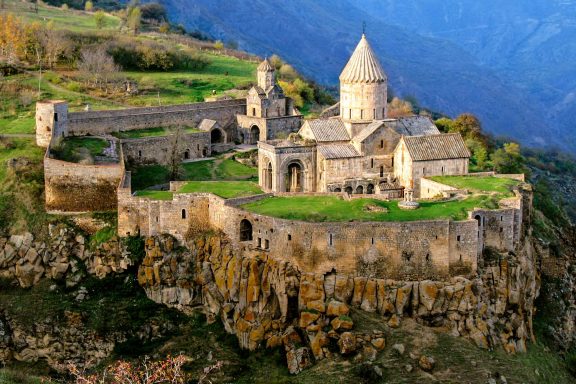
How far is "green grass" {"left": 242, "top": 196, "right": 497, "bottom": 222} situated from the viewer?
3628 cm

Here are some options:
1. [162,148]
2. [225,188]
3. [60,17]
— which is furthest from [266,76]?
[60,17]

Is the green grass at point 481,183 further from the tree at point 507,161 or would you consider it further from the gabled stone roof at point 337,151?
the tree at point 507,161

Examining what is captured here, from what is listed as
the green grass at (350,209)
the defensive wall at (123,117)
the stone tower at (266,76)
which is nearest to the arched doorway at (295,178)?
the green grass at (350,209)

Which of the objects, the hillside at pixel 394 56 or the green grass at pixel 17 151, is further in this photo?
the hillside at pixel 394 56

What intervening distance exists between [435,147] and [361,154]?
3.26 metres

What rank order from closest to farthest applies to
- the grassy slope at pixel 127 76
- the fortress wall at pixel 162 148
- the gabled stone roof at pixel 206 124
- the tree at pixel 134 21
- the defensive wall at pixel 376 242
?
the defensive wall at pixel 376 242, the fortress wall at pixel 162 148, the gabled stone roof at pixel 206 124, the grassy slope at pixel 127 76, the tree at pixel 134 21

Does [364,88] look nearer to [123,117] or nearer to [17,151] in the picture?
[123,117]

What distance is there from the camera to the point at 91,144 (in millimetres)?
46438

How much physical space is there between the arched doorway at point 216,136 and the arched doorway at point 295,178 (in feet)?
37.1

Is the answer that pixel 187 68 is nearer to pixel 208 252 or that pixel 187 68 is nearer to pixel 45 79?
pixel 45 79

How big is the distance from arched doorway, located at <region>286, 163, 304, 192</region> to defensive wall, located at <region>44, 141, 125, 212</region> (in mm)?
7745

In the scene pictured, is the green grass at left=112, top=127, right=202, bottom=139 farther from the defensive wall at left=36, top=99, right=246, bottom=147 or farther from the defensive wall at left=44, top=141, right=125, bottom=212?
the defensive wall at left=44, top=141, right=125, bottom=212

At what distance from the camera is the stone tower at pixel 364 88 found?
45.1 metres

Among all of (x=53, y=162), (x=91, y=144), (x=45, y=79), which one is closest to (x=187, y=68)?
(x=45, y=79)
